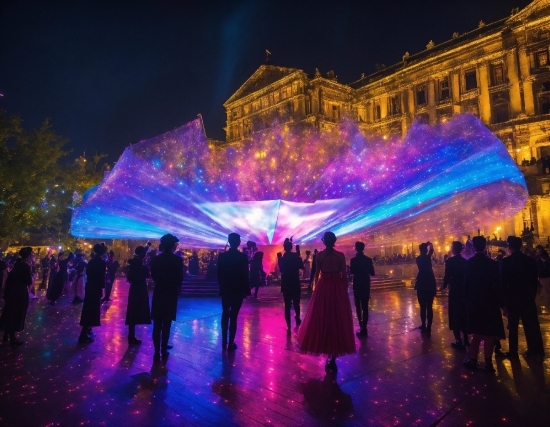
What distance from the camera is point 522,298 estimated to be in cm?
589

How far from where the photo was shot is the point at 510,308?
597cm

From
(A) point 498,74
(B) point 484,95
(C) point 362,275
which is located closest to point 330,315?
(C) point 362,275

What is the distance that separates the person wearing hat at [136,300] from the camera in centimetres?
693

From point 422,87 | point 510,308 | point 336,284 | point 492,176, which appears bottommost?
point 510,308

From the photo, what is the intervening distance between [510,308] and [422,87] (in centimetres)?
4088

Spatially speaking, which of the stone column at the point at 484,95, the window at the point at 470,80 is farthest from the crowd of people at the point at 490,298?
the window at the point at 470,80

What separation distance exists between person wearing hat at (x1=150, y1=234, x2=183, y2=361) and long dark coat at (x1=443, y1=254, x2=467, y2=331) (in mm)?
4986

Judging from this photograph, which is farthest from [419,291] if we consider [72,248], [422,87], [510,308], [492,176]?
[422,87]

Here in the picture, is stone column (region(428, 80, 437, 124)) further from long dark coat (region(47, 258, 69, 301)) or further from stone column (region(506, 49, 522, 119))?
long dark coat (region(47, 258, 69, 301))

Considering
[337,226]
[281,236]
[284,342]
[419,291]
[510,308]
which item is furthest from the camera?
[281,236]

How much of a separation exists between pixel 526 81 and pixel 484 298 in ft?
121

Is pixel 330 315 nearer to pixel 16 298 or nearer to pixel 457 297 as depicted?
A: pixel 457 297

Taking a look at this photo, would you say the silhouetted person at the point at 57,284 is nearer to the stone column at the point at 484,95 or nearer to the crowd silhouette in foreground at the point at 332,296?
the crowd silhouette in foreground at the point at 332,296

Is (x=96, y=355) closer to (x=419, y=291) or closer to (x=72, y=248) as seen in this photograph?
(x=419, y=291)
